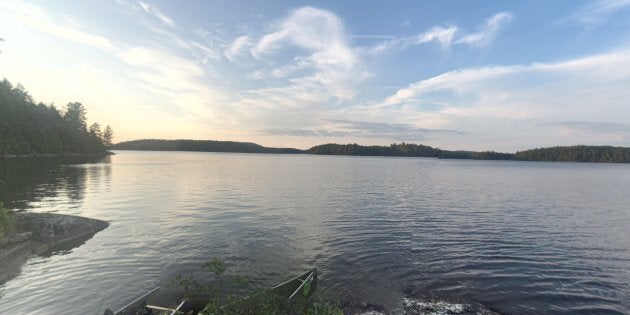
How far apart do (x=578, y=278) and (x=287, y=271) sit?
731 inches

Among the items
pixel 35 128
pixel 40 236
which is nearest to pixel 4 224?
pixel 40 236

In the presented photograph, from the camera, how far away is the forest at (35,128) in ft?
386

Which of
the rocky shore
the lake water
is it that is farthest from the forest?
the rocky shore

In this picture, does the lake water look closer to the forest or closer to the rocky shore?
the rocky shore

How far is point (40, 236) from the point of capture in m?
25.1

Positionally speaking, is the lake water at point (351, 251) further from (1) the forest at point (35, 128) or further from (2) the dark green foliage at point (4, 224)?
(1) the forest at point (35, 128)

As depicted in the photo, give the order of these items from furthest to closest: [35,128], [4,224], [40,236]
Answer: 1. [35,128]
2. [40,236]
3. [4,224]

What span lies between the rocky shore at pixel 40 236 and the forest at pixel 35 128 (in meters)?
121

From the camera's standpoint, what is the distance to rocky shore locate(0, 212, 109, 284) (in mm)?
20375

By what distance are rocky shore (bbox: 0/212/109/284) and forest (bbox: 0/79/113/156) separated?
121 meters

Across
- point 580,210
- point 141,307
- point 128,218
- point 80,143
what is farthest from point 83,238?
point 80,143

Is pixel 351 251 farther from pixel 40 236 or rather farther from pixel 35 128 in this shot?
pixel 35 128

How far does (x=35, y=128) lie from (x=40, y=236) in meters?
145

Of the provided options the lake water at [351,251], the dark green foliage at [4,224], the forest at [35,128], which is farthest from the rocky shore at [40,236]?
the forest at [35,128]
